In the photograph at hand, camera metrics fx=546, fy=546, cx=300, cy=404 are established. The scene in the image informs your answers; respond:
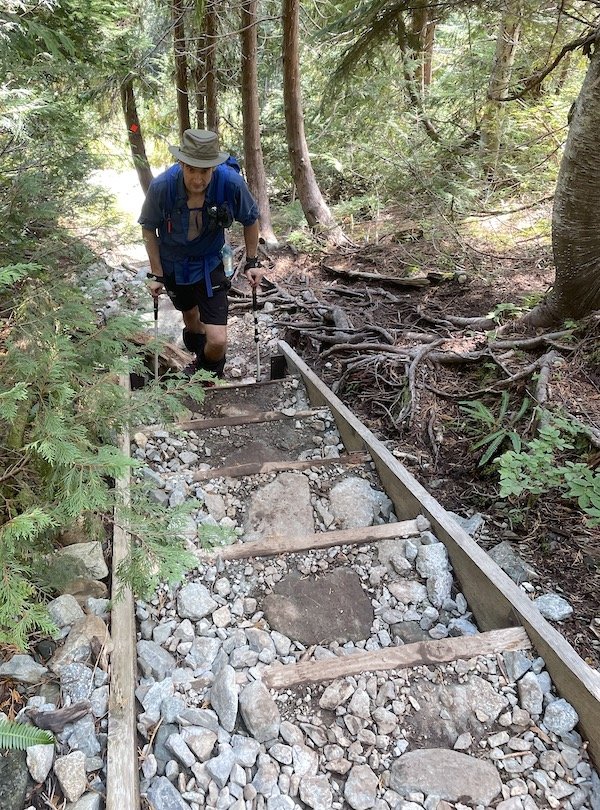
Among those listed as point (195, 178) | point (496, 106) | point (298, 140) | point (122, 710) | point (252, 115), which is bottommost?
point (122, 710)

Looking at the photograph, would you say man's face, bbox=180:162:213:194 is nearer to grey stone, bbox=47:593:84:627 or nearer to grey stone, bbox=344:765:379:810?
grey stone, bbox=47:593:84:627

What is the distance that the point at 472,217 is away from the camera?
9164mm

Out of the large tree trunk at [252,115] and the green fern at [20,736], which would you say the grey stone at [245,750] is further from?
the large tree trunk at [252,115]

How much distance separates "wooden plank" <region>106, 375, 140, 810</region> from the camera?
167cm

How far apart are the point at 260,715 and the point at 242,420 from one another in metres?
2.92

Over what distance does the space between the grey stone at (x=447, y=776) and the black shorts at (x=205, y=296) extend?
13.6 ft

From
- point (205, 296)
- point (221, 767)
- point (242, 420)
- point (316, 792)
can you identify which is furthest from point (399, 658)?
point (205, 296)

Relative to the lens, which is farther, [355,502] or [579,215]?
[579,215]

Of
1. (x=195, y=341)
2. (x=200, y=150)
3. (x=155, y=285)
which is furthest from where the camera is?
(x=195, y=341)

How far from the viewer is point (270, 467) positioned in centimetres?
386

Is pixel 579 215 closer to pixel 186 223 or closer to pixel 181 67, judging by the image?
pixel 186 223

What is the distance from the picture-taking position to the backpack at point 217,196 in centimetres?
437

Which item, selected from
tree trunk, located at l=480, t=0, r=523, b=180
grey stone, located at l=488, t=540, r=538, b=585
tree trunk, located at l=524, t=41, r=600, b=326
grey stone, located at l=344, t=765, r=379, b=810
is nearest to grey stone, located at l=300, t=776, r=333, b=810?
grey stone, located at l=344, t=765, r=379, b=810

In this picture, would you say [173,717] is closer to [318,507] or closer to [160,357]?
[318,507]
